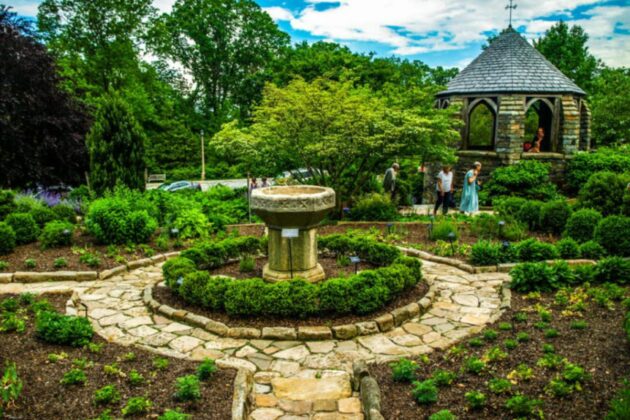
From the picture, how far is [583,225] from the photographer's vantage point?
8758 mm

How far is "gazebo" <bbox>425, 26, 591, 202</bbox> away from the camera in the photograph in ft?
53.4

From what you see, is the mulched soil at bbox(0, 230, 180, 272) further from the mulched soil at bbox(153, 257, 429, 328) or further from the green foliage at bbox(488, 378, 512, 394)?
the green foliage at bbox(488, 378, 512, 394)

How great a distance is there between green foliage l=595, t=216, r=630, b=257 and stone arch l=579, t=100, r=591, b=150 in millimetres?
11662

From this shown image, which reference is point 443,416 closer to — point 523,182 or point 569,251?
point 569,251

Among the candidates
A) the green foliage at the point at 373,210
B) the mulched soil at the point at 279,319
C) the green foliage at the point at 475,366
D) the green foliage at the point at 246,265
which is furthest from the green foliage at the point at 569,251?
the green foliage at the point at 246,265

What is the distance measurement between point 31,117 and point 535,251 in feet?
45.9

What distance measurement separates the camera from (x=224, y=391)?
3996 millimetres

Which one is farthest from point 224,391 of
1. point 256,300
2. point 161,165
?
point 161,165

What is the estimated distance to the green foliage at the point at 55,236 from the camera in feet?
28.5

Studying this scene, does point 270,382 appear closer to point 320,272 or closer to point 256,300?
point 256,300

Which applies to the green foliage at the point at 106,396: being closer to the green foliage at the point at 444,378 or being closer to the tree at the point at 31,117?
the green foliage at the point at 444,378

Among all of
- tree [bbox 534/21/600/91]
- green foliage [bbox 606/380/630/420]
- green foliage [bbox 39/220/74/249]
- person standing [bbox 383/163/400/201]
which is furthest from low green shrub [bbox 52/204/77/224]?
tree [bbox 534/21/600/91]

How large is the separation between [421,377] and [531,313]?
2.20 metres

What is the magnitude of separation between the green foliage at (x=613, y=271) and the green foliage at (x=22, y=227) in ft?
33.0
